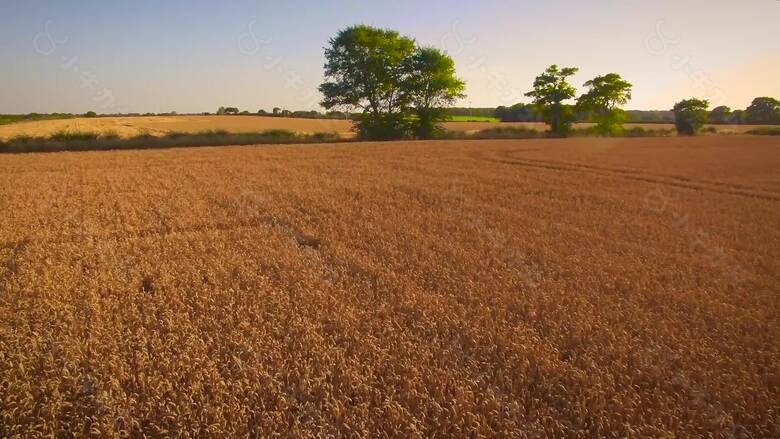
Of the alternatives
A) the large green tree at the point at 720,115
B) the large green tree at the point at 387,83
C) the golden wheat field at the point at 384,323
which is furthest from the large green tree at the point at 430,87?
the large green tree at the point at 720,115

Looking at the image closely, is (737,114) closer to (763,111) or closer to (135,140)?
(763,111)

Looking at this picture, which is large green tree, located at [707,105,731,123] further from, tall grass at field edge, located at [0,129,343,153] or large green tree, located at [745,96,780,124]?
tall grass at field edge, located at [0,129,343,153]

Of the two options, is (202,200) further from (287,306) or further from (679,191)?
(679,191)

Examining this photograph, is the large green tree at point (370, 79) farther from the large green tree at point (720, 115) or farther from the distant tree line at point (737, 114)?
the large green tree at point (720, 115)

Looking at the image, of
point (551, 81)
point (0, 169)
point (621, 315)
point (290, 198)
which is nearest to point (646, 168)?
point (290, 198)

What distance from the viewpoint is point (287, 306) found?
432 centimetres

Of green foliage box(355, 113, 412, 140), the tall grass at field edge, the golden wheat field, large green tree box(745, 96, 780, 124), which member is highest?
large green tree box(745, 96, 780, 124)

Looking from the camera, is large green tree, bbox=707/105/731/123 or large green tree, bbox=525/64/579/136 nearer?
large green tree, bbox=525/64/579/136

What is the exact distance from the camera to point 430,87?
4238cm

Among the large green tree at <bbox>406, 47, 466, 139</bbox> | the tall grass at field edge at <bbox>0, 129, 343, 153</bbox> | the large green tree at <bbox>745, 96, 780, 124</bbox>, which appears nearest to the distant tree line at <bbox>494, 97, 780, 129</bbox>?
the large green tree at <bbox>745, 96, 780, 124</bbox>

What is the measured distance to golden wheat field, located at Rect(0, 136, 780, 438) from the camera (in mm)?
2807

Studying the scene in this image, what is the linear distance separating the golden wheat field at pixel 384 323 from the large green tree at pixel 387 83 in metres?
34.5

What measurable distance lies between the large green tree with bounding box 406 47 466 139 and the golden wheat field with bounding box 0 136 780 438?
1390 inches

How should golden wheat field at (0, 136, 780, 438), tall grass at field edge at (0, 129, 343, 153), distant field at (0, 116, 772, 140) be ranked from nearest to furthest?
golden wheat field at (0, 136, 780, 438)
tall grass at field edge at (0, 129, 343, 153)
distant field at (0, 116, 772, 140)
